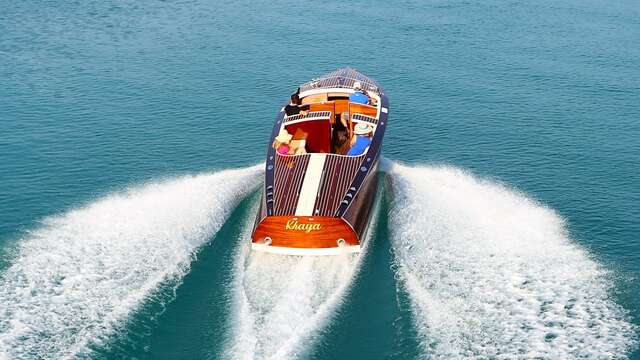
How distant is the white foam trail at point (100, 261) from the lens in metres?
26.7

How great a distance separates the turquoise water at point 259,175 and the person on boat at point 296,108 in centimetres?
467

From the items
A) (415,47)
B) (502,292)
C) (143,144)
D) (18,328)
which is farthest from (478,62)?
(18,328)

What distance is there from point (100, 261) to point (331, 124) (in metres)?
16.8

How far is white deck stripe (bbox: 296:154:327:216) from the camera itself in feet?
105

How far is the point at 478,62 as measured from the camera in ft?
208

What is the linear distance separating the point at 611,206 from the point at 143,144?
100ft

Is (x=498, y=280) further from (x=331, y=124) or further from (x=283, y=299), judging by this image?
(x=331, y=124)

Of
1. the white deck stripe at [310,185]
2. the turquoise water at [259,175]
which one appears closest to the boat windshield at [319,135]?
the white deck stripe at [310,185]

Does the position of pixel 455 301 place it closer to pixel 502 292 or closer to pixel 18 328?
pixel 502 292

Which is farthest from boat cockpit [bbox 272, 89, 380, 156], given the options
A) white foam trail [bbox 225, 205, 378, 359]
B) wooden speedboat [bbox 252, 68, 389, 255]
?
white foam trail [bbox 225, 205, 378, 359]

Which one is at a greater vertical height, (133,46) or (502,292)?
(133,46)

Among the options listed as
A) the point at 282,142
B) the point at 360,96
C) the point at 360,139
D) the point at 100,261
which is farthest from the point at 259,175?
the point at 100,261

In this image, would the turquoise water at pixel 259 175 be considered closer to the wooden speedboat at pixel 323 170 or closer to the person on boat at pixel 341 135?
the wooden speedboat at pixel 323 170

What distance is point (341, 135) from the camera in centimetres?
4162
